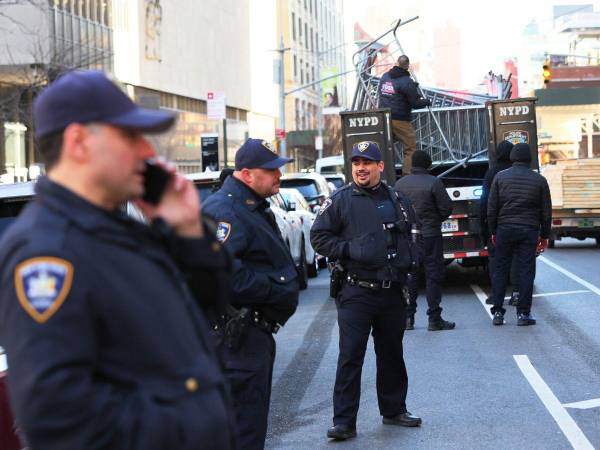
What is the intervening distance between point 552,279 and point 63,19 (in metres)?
22.6

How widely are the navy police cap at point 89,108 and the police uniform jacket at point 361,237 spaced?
4.75m

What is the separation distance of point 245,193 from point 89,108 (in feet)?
9.33

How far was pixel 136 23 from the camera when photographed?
42.8 meters

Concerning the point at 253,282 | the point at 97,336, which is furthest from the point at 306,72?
the point at 97,336

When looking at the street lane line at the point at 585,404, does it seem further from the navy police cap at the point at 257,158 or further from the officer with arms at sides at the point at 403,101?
the officer with arms at sides at the point at 403,101

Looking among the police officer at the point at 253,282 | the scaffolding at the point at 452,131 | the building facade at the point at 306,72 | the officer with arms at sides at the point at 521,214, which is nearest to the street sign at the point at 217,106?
the scaffolding at the point at 452,131

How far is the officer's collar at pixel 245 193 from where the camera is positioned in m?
5.27

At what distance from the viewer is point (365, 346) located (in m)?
7.21

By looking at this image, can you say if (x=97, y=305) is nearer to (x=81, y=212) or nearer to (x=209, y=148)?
(x=81, y=212)

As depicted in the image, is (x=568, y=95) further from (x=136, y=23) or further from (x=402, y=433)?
(x=402, y=433)

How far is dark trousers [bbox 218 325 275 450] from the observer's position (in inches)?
195

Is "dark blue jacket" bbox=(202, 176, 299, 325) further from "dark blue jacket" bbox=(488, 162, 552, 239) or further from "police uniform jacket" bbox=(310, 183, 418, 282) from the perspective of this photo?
"dark blue jacket" bbox=(488, 162, 552, 239)

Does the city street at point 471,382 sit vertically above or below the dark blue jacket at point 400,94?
below

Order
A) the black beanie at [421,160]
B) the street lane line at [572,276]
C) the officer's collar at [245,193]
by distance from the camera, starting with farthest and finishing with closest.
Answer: the street lane line at [572,276]
the black beanie at [421,160]
the officer's collar at [245,193]
